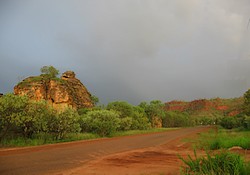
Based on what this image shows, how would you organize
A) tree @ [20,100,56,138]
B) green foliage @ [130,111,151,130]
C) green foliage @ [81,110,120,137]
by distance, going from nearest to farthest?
tree @ [20,100,56,138] < green foliage @ [81,110,120,137] < green foliage @ [130,111,151,130]

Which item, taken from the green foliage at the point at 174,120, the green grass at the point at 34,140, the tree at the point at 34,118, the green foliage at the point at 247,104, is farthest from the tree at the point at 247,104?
the green foliage at the point at 174,120

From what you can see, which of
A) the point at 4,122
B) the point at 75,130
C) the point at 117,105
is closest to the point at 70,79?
the point at 117,105

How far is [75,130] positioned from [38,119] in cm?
556

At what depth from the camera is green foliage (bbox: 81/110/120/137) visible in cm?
3428

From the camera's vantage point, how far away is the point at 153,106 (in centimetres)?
7512

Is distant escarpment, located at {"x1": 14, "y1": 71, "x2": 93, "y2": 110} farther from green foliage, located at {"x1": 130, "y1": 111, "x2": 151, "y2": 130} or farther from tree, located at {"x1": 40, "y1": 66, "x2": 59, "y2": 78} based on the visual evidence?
green foliage, located at {"x1": 130, "y1": 111, "x2": 151, "y2": 130}

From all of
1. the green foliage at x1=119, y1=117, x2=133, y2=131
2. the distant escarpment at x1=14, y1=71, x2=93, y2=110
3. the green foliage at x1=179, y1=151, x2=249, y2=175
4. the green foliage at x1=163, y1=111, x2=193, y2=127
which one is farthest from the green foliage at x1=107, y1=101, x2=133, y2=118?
the green foliage at x1=163, y1=111, x2=193, y2=127

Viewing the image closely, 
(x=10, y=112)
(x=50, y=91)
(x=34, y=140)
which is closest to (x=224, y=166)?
(x=10, y=112)

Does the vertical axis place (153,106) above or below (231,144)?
above

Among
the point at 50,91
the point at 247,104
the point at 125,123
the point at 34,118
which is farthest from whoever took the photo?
the point at 50,91

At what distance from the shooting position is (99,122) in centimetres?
3422

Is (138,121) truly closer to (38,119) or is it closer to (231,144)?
(38,119)

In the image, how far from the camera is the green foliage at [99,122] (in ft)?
112

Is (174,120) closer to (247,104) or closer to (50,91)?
(247,104)
